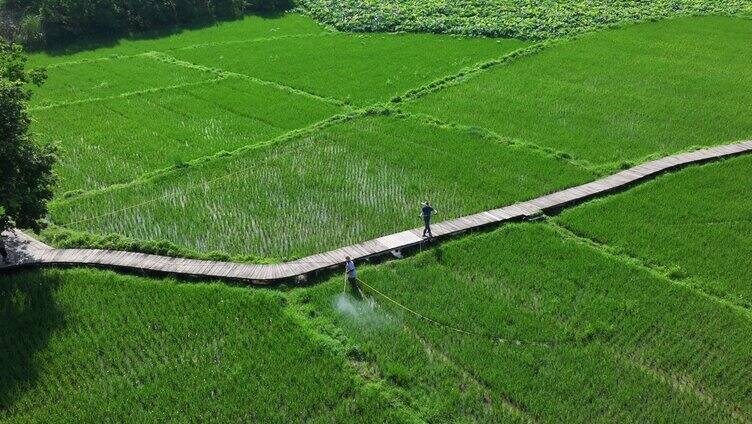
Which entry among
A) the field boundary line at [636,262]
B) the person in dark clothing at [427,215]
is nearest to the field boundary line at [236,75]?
the person in dark clothing at [427,215]

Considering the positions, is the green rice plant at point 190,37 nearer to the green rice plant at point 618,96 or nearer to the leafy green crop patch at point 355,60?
the leafy green crop patch at point 355,60

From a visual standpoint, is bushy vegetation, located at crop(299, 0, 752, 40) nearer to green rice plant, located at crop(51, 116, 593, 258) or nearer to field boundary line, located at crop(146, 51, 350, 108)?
field boundary line, located at crop(146, 51, 350, 108)

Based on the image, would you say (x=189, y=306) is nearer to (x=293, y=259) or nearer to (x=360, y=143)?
(x=293, y=259)

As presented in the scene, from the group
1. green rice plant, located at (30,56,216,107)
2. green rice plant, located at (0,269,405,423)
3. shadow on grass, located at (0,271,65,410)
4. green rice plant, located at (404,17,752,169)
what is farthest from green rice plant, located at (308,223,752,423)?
green rice plant, located at (30,56,216,107)

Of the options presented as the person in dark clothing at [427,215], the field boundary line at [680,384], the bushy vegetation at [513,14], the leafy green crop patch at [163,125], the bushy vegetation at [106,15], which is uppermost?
the bushy vegetation at [106,15]

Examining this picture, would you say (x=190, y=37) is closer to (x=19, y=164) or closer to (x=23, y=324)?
(x=19, y=164)
